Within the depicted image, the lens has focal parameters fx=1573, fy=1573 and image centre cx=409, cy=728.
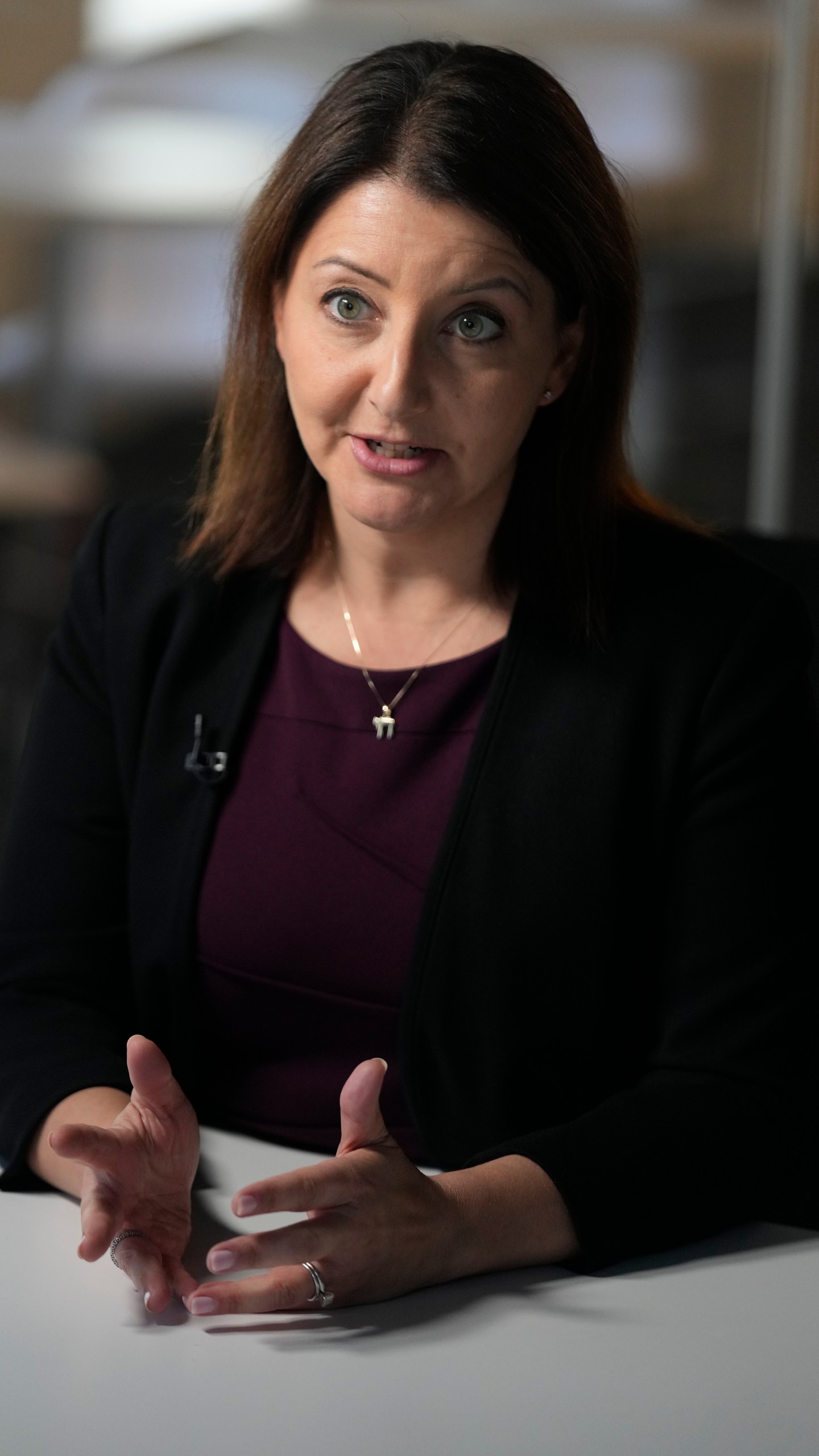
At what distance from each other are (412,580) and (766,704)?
0.34m

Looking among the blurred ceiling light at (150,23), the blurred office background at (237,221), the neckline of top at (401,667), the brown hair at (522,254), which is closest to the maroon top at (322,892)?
the neckline of top at (401,667)

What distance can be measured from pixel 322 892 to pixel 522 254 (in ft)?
1.78

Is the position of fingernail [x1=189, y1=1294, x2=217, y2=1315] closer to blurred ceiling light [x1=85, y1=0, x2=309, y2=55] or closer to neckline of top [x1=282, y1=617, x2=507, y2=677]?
neckline of top [x1=282, y1=617, x2=507, y2=677]

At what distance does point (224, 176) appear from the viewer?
11.7ft

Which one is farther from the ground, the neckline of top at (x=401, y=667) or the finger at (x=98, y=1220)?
the neckline of top at (x=401, y=667)

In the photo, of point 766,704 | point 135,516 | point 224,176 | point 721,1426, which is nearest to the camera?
point 721,1426

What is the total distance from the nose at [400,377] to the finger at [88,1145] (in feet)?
1.89

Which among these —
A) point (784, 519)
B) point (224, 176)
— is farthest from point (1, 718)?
point (784, 519)

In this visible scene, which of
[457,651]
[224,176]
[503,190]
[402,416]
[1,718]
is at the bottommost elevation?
[1,718]

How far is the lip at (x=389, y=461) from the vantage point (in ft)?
4.15

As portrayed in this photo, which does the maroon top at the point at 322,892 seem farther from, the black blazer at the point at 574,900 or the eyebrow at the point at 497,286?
the eyebrow at the point at 497,286

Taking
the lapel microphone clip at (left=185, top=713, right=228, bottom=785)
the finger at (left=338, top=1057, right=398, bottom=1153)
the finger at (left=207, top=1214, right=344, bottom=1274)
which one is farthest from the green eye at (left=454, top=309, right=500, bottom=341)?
the finger at (left=207, top=1214, right=344, bottom=1274)

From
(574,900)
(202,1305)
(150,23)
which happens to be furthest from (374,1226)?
(150,23)

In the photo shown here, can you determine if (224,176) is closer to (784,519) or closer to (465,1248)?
(784,519)
